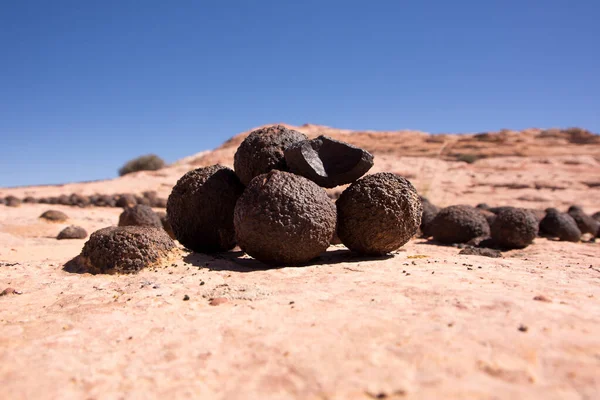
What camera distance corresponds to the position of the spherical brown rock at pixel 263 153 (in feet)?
19.1

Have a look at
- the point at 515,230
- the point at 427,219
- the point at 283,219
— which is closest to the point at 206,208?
the point at 283,219

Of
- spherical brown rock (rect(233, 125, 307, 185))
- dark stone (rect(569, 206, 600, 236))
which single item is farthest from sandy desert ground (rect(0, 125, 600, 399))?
dark stone (rect(569, 206, 600, 236))

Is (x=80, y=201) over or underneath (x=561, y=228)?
over

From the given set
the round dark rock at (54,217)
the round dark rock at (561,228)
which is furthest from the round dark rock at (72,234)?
the round dark rock at (561,228)

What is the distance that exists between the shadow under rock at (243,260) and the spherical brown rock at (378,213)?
0.84 feet

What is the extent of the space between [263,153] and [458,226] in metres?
5.49

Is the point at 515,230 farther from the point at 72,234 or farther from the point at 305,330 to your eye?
the point at 72,234

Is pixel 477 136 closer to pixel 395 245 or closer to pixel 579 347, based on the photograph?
pixel 395 245

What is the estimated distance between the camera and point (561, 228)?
10.6 metres

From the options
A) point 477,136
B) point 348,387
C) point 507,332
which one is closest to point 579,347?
point 507,332

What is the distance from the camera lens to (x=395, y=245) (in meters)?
5.86

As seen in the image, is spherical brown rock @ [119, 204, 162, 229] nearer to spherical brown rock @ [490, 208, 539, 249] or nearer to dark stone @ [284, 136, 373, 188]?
dark stone @ [284, 136, 373, 188]

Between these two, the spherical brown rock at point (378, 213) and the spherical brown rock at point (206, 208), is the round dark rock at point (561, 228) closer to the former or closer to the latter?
the spherical brown rock at point (378, 213)

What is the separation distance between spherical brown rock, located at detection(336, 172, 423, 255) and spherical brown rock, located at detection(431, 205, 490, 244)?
4.04 m
